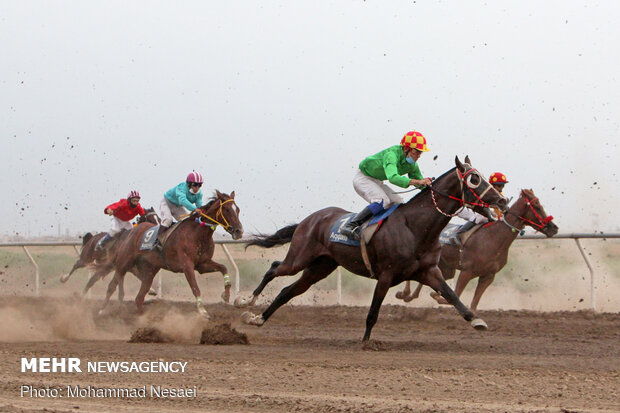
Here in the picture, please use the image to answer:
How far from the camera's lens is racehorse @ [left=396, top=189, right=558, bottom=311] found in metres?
12.5

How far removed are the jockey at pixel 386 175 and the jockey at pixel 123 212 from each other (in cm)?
800

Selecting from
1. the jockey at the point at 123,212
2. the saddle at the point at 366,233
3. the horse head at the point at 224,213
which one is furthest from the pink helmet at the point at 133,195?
the saddle at the point at 366,233

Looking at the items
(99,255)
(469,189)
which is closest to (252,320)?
(469,189)

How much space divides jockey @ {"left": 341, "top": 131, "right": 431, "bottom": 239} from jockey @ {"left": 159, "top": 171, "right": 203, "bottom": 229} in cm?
460

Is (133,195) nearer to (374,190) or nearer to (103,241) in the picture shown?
(103,241)

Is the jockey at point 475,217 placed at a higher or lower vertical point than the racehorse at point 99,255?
higher

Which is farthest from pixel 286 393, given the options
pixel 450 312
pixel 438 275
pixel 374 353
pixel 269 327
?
pixel 450 312

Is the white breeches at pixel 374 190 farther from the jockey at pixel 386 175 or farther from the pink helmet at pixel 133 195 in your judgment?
the pink helmet at pixel 133 195

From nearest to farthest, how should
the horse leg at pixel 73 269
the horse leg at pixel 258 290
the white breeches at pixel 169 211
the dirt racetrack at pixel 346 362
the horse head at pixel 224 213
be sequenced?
the dirt racetrack at pixel 346 362, the horse leg at pixel 258 290, the horse head at pixel 224 213, the white breeches at pixel 169 211, the horse leg at pixel 73 269

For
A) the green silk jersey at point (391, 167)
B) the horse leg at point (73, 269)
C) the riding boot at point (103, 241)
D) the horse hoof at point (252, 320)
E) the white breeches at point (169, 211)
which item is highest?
the green silk jersey at point (391, 167)

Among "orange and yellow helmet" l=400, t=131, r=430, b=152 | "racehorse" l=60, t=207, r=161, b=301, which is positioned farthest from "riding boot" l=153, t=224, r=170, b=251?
"orange and yellow helmet" l=400, t=131, r=430, b=152

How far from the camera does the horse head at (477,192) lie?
870 cm

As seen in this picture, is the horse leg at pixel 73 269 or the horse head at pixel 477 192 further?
the horse leg at pixel 73 269

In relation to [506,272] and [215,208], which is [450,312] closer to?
[506,272]
